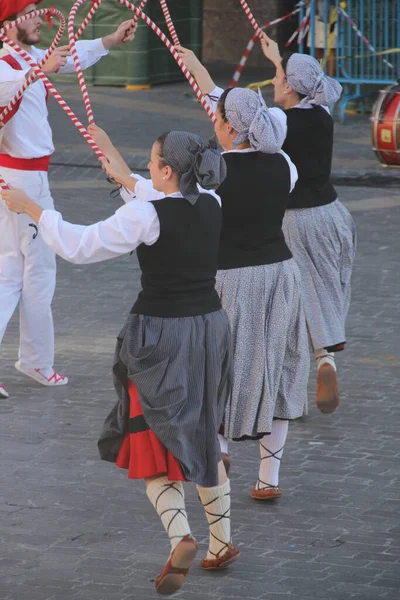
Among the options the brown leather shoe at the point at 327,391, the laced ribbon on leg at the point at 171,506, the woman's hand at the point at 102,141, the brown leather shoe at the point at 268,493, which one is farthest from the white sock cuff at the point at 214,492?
the brown leather shoe at the point at 327,391

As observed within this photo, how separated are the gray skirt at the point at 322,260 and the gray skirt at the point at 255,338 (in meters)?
1.05

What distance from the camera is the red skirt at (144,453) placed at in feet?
16.5

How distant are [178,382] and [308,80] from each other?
2381mm

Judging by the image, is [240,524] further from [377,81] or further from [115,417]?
[377,81]

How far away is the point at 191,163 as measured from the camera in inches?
197

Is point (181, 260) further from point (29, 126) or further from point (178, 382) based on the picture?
point (29, 126)

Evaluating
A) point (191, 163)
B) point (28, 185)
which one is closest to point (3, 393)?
point (28, 185)

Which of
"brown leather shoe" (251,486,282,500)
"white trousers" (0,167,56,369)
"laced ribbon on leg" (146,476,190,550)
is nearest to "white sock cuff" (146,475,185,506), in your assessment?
"laced ribbon on leg" (146,476,190,550)

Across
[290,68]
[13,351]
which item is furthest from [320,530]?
[13,351]

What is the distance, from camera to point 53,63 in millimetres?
6812

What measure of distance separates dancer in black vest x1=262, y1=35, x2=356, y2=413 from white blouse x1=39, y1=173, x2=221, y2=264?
2038 millimetres

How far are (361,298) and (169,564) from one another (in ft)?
16.2

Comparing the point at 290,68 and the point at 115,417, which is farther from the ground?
the point at 290,68

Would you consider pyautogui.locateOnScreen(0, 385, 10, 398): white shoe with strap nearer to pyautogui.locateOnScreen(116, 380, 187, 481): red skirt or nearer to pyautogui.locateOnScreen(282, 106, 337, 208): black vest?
pyautogui.locateOnScreen(282, 106, 337, 208): black vest
